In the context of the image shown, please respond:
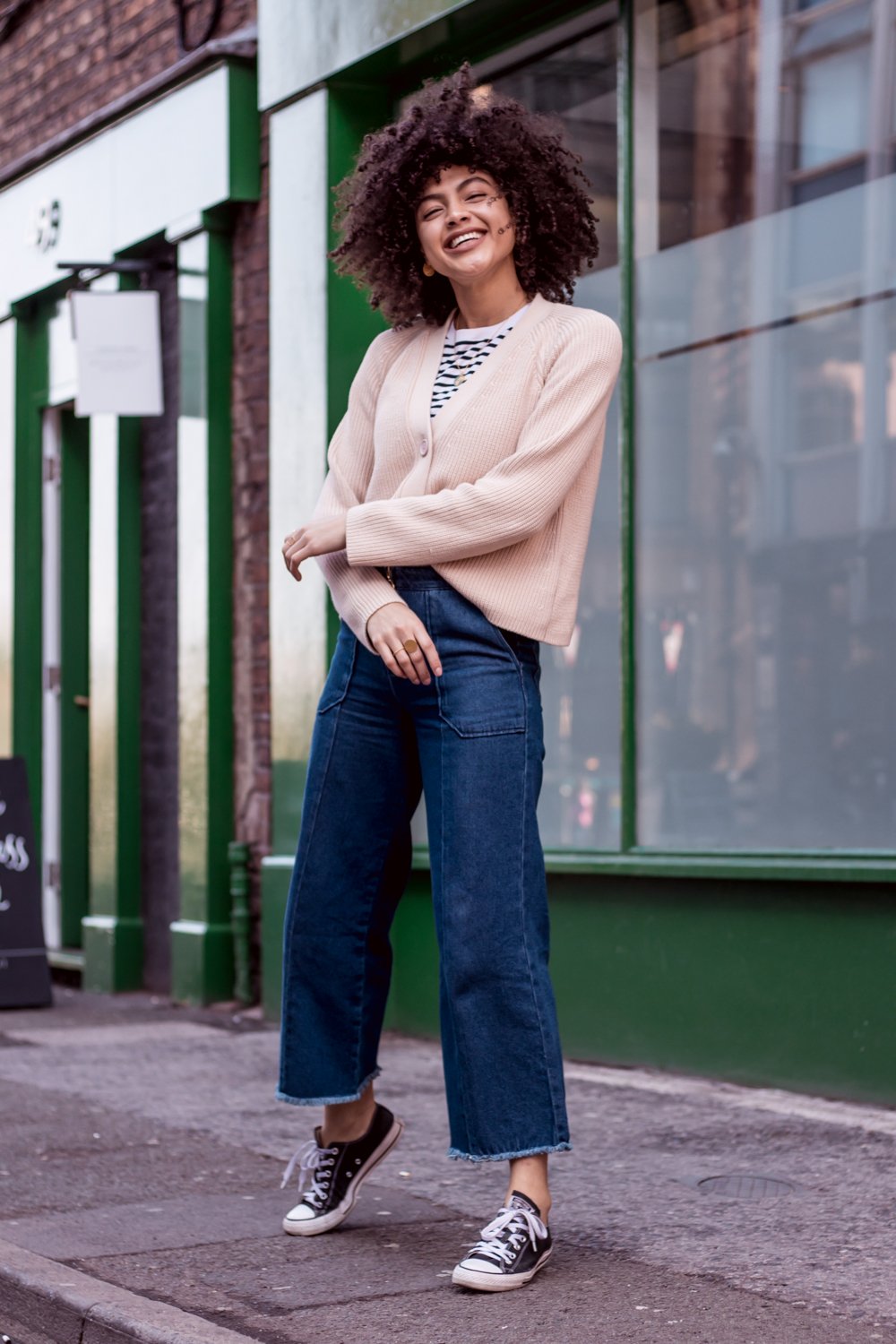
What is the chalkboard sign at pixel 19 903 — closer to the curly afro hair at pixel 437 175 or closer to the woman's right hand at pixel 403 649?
the curly afro hair at pixel 437 175

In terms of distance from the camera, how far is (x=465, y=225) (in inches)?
147

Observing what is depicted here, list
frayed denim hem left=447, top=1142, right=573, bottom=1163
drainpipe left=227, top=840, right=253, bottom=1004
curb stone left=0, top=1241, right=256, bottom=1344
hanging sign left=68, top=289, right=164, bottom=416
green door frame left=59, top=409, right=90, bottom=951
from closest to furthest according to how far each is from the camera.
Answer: curb stone left=0, top=1241, right=256, bottom=1344 → frayed denim hem left=447, top=1142, right=573, bottom=1163 → drainpipe left=227, top=840, right=253, bottom=1004 → hanging sign left=68, top=289, right=164, bottom=416 → green door frame left=59, top=409, right=90, bottom=951

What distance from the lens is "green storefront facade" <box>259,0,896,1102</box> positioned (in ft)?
18.2

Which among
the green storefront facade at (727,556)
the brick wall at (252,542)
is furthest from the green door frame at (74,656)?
the green storefront facade at (727,556)

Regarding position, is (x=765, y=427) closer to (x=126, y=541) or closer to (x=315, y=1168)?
(x=315, y=1168)

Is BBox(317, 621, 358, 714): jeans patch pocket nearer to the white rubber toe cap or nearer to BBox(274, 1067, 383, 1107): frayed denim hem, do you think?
BBox(274, 1067, 383, 1107): frayed denim hem

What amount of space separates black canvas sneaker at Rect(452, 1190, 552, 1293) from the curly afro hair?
181 cm

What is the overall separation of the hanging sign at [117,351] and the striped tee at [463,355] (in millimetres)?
4605

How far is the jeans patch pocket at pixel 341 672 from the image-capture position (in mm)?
3795

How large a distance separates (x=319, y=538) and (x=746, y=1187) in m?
1.82

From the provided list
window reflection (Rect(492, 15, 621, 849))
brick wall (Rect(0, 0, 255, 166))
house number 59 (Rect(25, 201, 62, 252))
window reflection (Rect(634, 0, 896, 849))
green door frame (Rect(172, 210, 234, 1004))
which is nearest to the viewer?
window reflection (Rect(634, 0, 896, 849))

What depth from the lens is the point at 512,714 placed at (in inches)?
143

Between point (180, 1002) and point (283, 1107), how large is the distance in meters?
2.49

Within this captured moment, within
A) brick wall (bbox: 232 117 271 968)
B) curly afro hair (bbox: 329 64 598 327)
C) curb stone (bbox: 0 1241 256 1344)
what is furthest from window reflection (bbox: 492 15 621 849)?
curb stone (bbox: 0 1241 256 1344)
